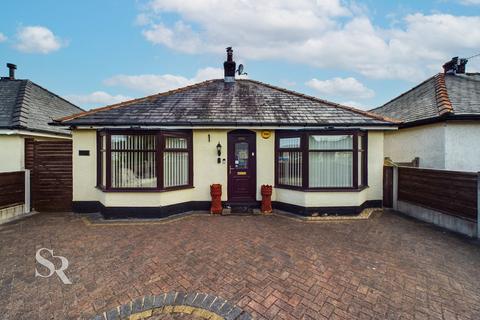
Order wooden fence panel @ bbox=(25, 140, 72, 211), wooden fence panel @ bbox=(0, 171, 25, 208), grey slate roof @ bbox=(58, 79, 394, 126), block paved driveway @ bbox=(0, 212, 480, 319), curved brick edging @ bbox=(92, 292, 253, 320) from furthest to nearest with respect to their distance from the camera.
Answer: wooden fence panel @ bbox=(25, 140, 72, 211)
grey slate roof @ bbox=(58, 79, 394, 126)
wooden fence panel @ bbox=(0, 171, 25, 208)
block paved driveway @ bbox=(0, 212, 480, 319)
curved brick edging @ bbox=(92, 292, 253, 320)

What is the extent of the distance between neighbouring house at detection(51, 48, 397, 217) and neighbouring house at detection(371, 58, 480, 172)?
60.2 inches

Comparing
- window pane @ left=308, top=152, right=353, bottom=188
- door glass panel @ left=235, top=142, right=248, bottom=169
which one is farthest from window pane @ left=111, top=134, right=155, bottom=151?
window pane @ left=308, top=152, right=353, bottom=188

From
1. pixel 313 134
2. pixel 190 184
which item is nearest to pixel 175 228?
pixel 190 184

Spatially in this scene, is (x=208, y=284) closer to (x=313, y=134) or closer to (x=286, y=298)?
(x=286, y=298)

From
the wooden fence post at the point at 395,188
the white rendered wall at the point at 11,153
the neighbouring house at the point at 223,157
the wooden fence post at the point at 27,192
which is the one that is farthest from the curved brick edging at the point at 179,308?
the white rendered wall at the point at 11,153

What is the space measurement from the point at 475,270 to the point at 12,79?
19230 mm

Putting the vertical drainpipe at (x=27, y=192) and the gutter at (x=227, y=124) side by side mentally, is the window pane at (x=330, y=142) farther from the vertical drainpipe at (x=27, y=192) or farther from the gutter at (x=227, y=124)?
the vertical drainpipe at (x=27, y=192)

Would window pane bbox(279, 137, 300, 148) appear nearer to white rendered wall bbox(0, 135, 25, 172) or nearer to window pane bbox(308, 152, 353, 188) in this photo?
window pane bbox(308, 152, 353, 188)

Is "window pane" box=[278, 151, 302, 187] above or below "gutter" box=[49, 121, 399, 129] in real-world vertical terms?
below

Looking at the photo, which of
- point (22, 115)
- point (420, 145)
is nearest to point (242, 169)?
point (420, 145)

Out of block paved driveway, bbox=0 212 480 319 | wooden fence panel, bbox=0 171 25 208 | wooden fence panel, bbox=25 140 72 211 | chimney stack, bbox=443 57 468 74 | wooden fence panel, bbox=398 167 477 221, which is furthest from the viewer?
chimney stack, bbox=443 57 468 74

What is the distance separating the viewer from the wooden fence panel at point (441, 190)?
550cm

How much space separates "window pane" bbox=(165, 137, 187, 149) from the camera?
289 inches

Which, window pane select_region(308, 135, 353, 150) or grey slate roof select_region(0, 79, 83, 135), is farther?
grey slate roof select_region(0, 79, 83, 135)
